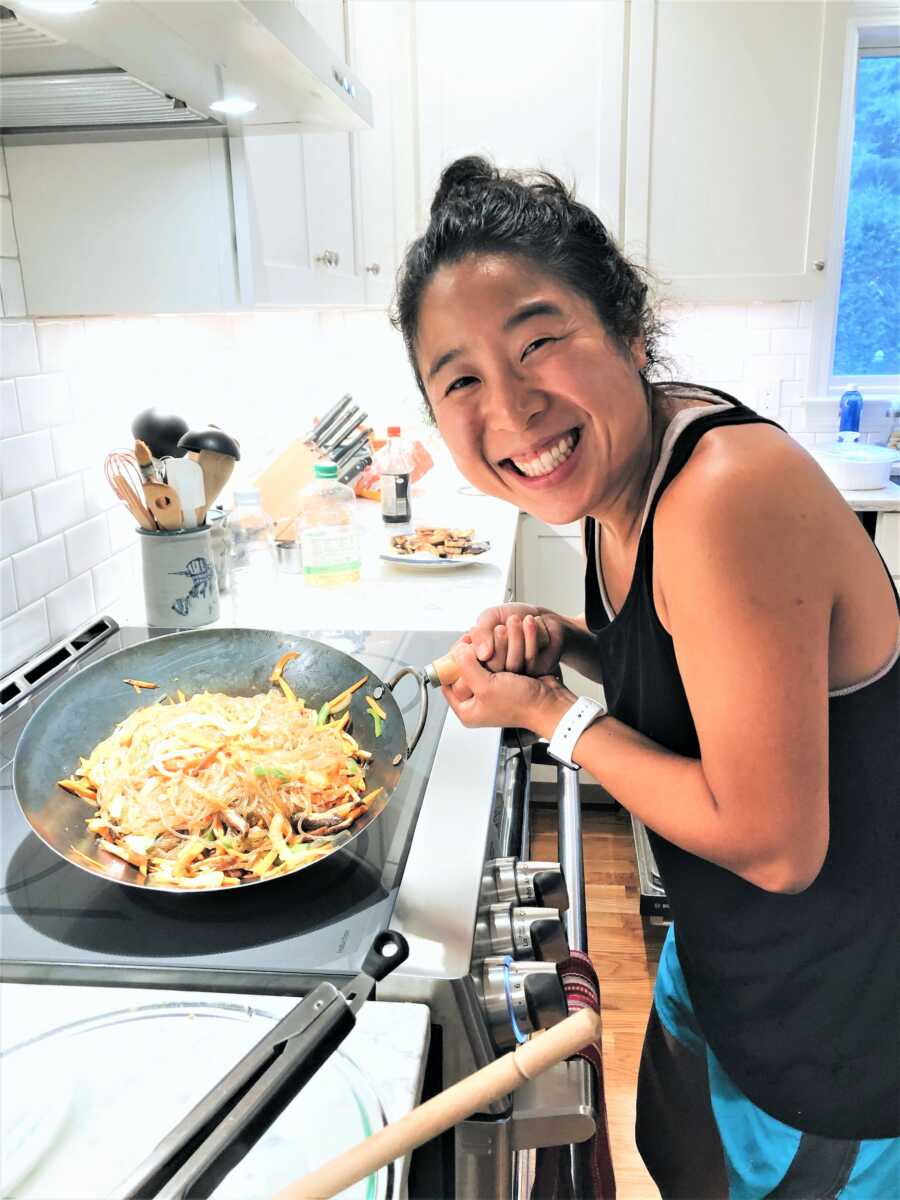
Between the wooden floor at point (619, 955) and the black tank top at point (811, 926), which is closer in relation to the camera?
the black tank top at point (811, 926)

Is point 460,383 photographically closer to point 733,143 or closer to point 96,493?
point 96,493

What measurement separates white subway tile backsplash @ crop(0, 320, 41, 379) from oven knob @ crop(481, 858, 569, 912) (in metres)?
1.01

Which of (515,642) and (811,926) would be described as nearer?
(811,926)

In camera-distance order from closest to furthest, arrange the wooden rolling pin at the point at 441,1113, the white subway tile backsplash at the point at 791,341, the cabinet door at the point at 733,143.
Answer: the wooden rolling pin at the point at 441,1113 < the cabinet door at the point at 733,143 < the white subway tile backsplash at the point at 791,341

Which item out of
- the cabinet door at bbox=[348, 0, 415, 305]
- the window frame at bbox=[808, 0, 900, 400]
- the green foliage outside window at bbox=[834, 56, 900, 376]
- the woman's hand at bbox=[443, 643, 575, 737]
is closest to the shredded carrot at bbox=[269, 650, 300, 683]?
the woman's hand at bbox=[443, 643, 575, 737]

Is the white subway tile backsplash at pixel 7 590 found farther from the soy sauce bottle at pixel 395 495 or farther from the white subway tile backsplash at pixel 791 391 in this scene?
the white subway tile backsplash at pixel 791 391

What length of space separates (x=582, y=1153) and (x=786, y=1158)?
0.23 m

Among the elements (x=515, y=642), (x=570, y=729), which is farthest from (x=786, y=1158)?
(x=515, y=642)

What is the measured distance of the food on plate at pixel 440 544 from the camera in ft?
6.79

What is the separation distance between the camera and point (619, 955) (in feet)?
7.84

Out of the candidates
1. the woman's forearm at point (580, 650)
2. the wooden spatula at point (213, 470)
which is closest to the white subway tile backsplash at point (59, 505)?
the wooden spatula at point (213, 470)

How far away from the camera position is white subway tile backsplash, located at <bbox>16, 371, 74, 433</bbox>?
4.62 ft

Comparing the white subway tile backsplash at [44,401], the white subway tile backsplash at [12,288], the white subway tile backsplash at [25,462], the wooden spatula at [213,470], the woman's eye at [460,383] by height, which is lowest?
the wooden spatula at [213,470]

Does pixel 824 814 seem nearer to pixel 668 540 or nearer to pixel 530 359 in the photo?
pixel 668 540
